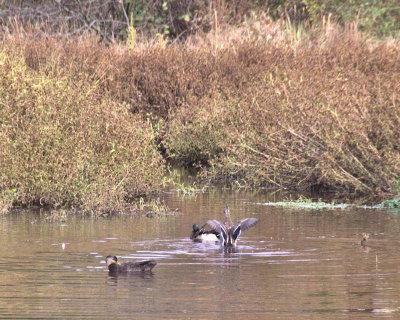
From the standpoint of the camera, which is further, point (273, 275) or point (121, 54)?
point (121, 54)

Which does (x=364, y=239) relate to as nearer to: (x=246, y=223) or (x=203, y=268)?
(x=246, y=223)

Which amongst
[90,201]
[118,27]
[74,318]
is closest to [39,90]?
[90,201]

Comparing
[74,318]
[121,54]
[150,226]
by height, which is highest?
[121,54]

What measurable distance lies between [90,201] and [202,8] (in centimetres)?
2084

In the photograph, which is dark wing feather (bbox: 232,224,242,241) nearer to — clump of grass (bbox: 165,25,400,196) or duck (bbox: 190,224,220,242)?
duck (bbox: 190,224,220,242)

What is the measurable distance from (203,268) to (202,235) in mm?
1924

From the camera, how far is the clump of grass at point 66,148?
14.5 meters

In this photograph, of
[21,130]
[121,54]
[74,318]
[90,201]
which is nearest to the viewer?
[74,318]

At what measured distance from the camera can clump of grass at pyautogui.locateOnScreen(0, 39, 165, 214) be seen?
1448cm

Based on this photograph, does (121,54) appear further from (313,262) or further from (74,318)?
(74,318)

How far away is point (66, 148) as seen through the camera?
14.8 metres

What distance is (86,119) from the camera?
15422 millimetres

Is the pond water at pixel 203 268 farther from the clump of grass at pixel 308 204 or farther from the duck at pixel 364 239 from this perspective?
the clump of grass at pixel 308 204

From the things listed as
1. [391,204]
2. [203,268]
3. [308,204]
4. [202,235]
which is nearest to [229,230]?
[202,235]
